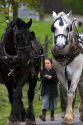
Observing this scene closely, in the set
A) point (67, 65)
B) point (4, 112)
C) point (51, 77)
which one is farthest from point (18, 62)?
point (4, 112)

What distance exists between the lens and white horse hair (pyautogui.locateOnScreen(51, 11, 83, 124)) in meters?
10.4

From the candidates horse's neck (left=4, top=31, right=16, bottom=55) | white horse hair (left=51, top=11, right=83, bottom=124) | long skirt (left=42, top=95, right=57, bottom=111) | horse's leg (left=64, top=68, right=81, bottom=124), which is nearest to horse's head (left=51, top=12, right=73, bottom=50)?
white horse hair (left=51, top=11, right=83, bottom=124)

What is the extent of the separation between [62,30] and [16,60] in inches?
39.5

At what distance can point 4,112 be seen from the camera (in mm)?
14391

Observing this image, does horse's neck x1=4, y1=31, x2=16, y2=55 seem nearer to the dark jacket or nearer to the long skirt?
the dark jacket

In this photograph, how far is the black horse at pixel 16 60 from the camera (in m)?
10.2

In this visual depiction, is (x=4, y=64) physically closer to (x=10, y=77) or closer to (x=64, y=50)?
(x=10, y=77)

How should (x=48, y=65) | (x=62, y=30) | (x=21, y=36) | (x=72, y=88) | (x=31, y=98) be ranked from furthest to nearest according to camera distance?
(x=48, y=65)
(x=31, y=98)
(x=72, y=88)
(x=62, y=30)
(x=21, y=36)

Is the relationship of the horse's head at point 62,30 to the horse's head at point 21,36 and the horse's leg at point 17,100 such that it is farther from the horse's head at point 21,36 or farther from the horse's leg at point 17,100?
the horse's leg at point 17,100

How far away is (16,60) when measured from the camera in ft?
34.1

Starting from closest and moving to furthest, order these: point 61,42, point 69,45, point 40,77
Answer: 1. point 61,42
2. point 69,45
3. point 40,77

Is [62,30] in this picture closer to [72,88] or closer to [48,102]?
[72,88]

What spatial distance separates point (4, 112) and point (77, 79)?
4.07m

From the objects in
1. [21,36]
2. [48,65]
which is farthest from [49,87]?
[21,36]
